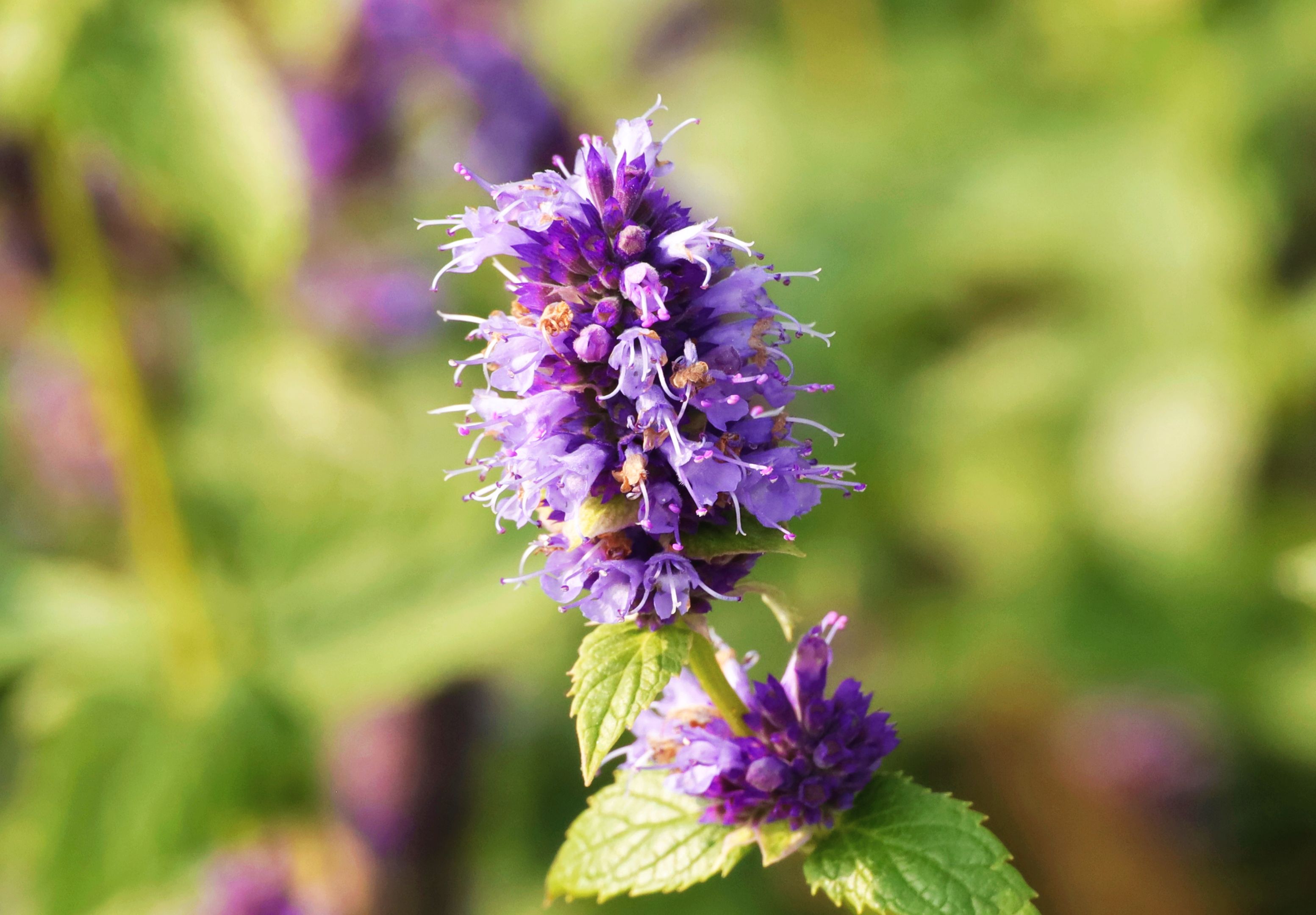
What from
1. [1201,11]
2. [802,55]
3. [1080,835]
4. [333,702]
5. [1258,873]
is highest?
[802,55]

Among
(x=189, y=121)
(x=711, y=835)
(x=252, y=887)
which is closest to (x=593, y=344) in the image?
(x=711, y=835)

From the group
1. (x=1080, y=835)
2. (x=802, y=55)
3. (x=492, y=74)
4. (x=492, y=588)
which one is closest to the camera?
(x=492, y=588)

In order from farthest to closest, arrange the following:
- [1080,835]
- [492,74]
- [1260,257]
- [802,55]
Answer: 1. [802,55]
2. [1260,257]
3. [1080,835]
4. [492,74]

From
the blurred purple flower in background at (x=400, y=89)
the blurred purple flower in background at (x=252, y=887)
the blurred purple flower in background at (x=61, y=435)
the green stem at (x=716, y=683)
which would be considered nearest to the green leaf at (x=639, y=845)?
the green stem at (x=716, y=683)

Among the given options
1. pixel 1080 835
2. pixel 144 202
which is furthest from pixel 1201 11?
pixel 144 202

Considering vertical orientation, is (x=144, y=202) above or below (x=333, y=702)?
above

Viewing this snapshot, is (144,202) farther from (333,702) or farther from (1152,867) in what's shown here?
(1152,867)

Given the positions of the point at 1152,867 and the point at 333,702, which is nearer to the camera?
the point at 333,702
